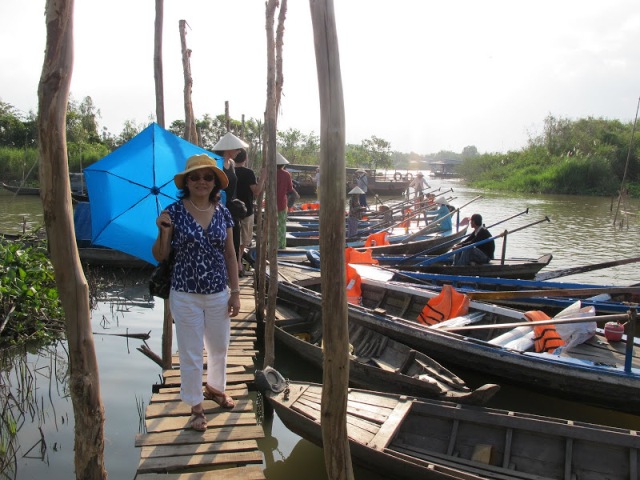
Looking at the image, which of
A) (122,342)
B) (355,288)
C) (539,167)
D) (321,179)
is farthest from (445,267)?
A: (539,167)

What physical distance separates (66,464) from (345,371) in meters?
3.00

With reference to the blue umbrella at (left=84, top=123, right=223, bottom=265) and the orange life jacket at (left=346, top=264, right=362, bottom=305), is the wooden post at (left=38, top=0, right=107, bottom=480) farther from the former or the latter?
the orange life jacket at (left=346, top=264, right=362, bottom=305)

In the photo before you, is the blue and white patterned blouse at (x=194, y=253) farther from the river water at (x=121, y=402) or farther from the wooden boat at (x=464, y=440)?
the river water at (x=121, y=402)

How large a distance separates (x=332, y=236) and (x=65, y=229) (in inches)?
42.4

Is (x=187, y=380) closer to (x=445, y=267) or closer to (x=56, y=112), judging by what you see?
(x=56, y=112)

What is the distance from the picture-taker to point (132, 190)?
146 inches

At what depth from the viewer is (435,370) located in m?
4.46

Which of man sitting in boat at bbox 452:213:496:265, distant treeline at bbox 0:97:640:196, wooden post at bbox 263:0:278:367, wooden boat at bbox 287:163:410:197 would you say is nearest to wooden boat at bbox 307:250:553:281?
man sitting in boat at bbox 452:213:496:265

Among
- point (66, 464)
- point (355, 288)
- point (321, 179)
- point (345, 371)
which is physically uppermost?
point (321, 179)

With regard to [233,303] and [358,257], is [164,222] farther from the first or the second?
[358,257]

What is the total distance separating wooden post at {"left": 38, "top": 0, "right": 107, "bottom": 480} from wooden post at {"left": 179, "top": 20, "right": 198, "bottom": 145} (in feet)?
9.49

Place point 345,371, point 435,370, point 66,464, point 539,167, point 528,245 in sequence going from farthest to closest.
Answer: point 539,167, point 528,245, point 435,370, point 66,464, point 345,371

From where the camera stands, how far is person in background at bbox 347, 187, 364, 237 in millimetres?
11812

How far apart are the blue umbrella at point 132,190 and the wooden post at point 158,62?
0.49 meters
